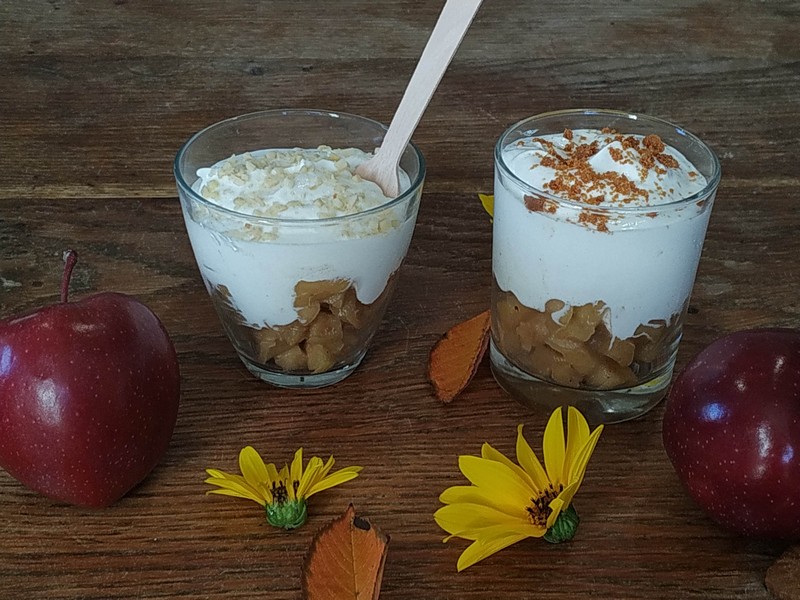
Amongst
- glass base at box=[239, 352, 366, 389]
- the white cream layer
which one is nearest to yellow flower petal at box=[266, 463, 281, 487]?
glass base at box=[239, 352, 366, 389]

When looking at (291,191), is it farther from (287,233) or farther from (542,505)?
(542,505)

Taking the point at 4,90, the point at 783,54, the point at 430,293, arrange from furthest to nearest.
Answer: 1. the point at 783,54
2. the point at 4,90
3. the point at 430,293

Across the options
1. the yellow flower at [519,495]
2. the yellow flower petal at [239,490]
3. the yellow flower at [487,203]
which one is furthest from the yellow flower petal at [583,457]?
the yellow flower at [487,203]

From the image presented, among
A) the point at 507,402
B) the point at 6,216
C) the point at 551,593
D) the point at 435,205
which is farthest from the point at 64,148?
the point at 551,593

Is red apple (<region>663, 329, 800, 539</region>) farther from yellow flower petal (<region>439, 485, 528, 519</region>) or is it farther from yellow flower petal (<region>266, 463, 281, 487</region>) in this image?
yellow flower petal (<region>266, 463, 281, 487</region>)

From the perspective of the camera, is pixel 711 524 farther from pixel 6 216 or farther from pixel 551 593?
pixel 6 216

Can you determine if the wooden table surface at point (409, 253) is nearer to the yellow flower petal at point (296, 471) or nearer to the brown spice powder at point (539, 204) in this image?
the yellow flower petal at point (296, 471)

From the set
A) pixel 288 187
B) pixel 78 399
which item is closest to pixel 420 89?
pixel 288 187
